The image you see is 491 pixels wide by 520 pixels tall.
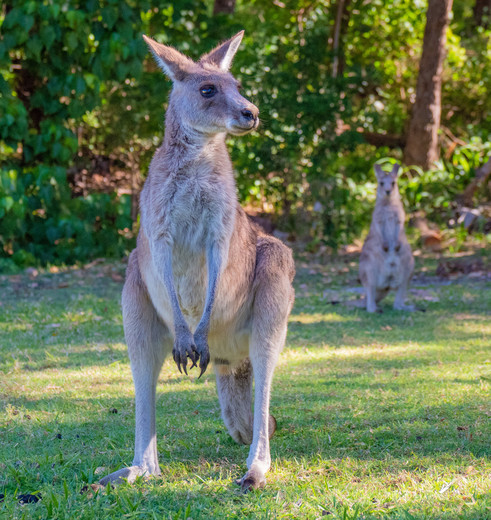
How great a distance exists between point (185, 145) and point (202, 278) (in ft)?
1.80

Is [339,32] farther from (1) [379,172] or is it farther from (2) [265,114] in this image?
(1) [379,172]

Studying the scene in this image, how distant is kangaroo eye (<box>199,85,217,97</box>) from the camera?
10.1ft

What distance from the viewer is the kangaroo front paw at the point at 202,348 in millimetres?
2879

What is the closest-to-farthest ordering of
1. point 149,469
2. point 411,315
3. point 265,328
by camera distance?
point 149,469 < point 265,328 < point 411,315

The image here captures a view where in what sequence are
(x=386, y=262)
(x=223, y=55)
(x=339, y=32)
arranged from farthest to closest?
(x=339, y=32)
(x=386, y=262)
(x=223, y=55)

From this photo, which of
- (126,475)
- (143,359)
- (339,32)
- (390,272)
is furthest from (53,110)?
(126,475)

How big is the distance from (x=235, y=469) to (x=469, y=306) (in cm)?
454

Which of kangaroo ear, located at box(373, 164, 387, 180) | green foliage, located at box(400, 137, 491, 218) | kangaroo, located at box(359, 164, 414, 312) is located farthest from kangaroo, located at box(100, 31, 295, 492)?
green foliage, located at box(400, 137, 491, 218)

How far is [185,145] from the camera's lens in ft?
9.96

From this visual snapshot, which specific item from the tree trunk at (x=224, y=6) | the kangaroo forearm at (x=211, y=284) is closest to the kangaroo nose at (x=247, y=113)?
the kangaroo forearm at (x=211, y=284)

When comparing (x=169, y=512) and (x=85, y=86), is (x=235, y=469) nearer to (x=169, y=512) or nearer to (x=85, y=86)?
(x=169, y=512)

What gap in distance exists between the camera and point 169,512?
2467mm

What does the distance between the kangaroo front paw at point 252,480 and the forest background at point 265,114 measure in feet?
20.9

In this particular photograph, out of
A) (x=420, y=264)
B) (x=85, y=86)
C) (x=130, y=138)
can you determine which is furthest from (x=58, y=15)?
(x=420, y=264)
